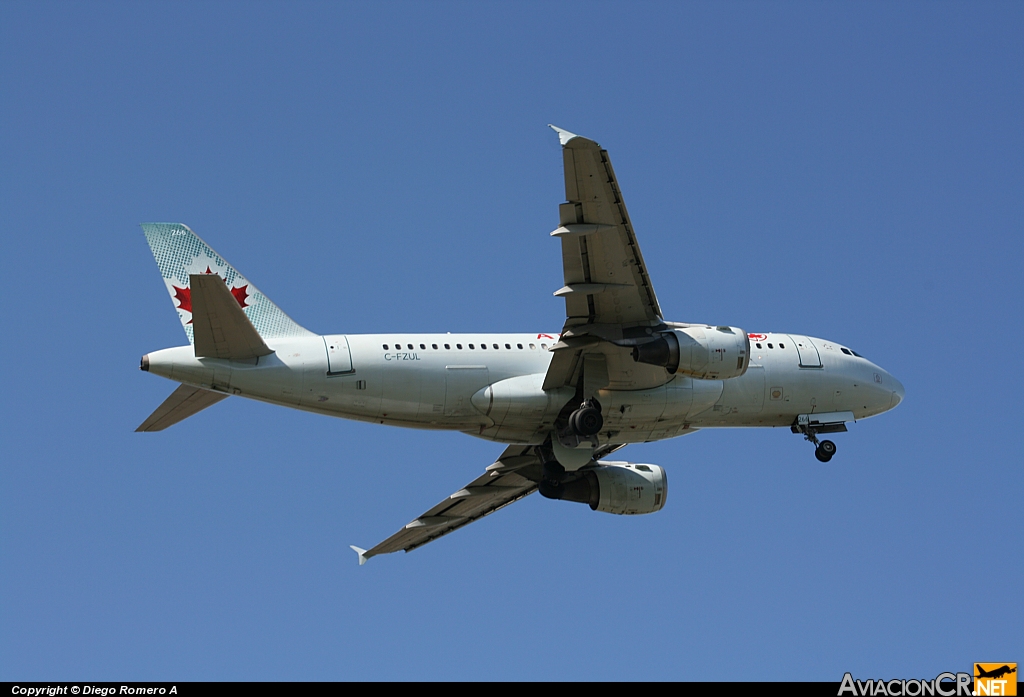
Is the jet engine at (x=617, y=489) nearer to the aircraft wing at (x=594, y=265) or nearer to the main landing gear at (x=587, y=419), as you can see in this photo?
the main landing gear at (x=587, y=419)

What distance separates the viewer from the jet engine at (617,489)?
39.6 metres

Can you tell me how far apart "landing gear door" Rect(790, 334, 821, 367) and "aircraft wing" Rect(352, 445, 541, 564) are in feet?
28.2

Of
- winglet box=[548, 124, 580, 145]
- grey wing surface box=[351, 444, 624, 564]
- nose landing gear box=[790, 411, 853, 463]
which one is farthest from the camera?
grey wing surface box=[351, 444, 624, 564]

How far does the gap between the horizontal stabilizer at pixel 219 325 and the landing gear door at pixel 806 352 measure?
1567 centimetres

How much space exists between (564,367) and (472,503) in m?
9.83

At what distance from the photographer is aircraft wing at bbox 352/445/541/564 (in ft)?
136

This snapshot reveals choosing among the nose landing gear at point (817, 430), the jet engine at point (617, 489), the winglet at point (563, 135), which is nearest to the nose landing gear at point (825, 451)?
the nose landing gear at point (817, 430)

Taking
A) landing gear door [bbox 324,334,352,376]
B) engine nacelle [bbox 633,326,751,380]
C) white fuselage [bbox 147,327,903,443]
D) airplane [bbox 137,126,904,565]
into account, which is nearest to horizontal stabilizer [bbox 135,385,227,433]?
airplane [bbox 137,126,904,565]

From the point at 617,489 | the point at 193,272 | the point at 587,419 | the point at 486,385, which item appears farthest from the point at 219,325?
the point at 617,489

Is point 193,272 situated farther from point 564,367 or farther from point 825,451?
point 825,451

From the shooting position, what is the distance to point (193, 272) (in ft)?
115

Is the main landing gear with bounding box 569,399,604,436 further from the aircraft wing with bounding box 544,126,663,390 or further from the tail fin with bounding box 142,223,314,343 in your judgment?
the tail fin with bounding box 142,223,314,343

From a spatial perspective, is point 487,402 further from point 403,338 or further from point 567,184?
point 567,184

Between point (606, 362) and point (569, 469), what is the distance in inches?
168
